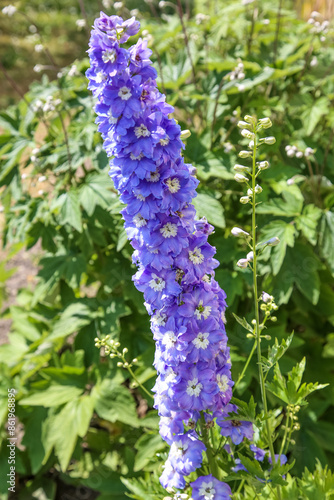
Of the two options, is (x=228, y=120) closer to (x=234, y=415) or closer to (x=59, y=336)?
(x=59, y=336)

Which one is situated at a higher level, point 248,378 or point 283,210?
point 283,210

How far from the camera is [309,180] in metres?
3.09

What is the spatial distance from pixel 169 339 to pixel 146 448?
4.43 ft

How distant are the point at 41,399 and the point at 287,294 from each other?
140 cm

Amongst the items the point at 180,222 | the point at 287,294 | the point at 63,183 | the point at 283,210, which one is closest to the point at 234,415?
the point at 180,222

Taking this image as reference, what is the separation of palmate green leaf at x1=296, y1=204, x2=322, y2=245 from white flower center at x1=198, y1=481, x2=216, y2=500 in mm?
1269

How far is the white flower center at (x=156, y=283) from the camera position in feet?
5.09

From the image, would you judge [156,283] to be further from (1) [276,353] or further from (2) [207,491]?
(2) [207,491]

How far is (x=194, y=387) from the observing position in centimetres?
163

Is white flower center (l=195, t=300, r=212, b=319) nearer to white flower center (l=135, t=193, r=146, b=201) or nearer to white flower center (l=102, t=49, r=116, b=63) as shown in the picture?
white flower center (l=135, t=193, r=146, b=201)

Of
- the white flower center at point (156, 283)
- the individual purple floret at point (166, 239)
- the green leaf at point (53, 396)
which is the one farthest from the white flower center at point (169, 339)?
the green leaf at point (53, 396)

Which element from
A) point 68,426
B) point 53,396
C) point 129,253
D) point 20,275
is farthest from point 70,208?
point 20,275

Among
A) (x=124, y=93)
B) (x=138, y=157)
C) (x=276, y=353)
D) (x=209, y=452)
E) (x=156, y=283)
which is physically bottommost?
(x=209, y=452)

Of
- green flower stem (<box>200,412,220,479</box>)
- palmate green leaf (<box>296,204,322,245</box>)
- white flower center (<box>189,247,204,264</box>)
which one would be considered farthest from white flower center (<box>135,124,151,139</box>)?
palmate green leaf (<box>296,204,322,245</box>)
